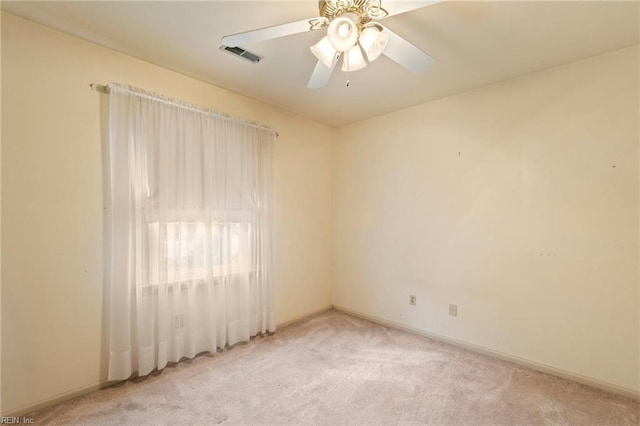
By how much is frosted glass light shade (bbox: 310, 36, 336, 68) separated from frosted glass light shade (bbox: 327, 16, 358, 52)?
0.61 ft

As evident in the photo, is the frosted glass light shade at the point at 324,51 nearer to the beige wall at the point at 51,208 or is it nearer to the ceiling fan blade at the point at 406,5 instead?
the ceiling fan blade at the point at 406,5

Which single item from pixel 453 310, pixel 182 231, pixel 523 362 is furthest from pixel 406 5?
pixel 523 362

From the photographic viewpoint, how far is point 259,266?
2.94 m

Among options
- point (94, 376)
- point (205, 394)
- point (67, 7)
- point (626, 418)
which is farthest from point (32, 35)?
point (626, 418)

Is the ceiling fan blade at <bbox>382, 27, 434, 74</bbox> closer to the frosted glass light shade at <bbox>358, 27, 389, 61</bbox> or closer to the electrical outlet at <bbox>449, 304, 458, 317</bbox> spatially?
the frosted glass light shade at <bbox>358, 27, 389, 61</bbox>

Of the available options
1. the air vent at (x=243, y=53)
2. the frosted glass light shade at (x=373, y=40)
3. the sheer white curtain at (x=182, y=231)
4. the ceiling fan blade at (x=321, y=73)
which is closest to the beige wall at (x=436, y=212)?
the sheer white curtain at (x=182, y=231)

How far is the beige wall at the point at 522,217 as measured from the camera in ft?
6.88

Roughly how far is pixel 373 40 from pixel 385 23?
502 mm

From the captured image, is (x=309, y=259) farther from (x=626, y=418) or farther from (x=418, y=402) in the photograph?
(x=626, y=418)

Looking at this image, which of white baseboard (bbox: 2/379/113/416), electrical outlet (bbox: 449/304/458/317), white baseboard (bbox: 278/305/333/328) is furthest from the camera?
white baseboard (bbox: 278/305/333/328)

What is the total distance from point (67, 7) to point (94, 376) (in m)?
2.42

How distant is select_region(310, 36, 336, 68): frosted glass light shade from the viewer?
A: 1541 mm

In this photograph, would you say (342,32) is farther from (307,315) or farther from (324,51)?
(307,315)

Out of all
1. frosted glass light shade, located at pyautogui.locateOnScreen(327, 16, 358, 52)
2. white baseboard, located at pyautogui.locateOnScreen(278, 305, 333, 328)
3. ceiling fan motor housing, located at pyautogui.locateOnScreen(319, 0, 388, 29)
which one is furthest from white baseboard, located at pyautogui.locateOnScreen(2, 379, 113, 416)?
ceiling fan motor housing, located at pyautogui.locateOnScreen(319, 0, 388, 29)
